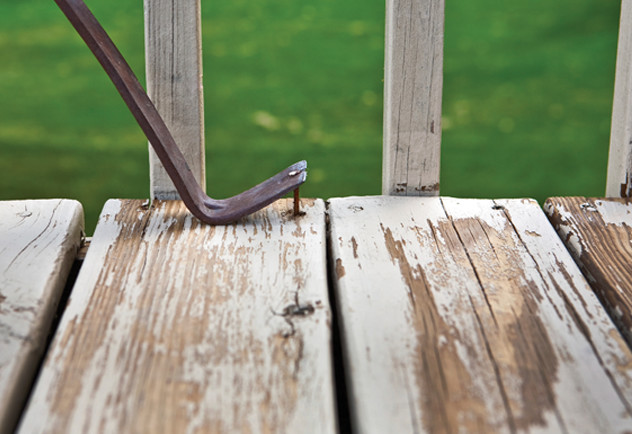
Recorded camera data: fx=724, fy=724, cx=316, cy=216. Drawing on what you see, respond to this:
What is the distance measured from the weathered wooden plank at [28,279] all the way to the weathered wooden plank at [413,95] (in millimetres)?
654

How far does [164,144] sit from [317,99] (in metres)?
2.42

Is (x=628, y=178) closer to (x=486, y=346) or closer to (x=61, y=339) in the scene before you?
(x=486, y=346)

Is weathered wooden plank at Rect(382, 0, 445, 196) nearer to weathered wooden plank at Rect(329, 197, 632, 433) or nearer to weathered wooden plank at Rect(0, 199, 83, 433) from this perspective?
weathered wooden plank at Rect(329, 197, 632, 433)

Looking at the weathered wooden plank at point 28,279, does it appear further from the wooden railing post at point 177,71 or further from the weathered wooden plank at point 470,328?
the weathered wooden plank at point 470,328

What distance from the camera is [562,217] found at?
1.44 meters

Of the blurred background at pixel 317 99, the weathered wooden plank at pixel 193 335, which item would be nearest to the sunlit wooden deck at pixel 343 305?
the weathered wooden plank at pixel 193 335

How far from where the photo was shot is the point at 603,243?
1.34 metres

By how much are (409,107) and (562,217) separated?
38 cm

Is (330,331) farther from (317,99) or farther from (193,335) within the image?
(317,99)

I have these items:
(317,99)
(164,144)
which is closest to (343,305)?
(164,144)

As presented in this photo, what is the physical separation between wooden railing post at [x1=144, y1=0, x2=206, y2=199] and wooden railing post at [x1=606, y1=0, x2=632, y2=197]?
2.83 ft

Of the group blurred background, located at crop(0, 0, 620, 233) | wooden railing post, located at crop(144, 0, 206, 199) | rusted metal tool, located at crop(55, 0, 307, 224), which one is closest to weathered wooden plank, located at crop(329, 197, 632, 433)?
rusted metal tool, located at crop(55, 0, 307, 224)

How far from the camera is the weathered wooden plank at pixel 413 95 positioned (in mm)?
1428

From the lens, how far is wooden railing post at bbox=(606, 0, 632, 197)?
1.48 m
